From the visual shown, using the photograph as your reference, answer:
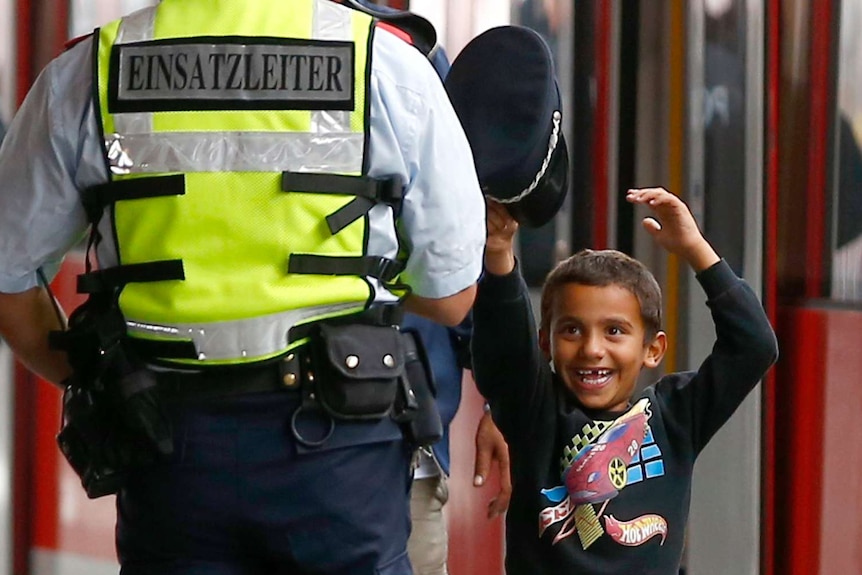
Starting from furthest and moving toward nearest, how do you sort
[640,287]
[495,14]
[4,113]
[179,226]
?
[495,14]
[4,113]
[640,287]
[179,226]

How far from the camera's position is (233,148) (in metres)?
1.39

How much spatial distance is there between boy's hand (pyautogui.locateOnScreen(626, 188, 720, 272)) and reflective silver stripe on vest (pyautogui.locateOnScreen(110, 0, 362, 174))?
0.55 metres

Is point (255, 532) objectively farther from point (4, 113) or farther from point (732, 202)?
point (732, 202)

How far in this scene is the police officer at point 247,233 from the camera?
1.39 metres

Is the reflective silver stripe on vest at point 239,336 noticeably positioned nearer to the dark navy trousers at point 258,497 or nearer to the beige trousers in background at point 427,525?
the dark navy trousers at point 258,497

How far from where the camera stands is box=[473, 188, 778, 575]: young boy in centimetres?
179

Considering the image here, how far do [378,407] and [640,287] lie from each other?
0.59 metres

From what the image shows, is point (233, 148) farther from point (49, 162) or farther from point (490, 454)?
point (490, 454)

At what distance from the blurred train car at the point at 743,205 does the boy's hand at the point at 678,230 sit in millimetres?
1047

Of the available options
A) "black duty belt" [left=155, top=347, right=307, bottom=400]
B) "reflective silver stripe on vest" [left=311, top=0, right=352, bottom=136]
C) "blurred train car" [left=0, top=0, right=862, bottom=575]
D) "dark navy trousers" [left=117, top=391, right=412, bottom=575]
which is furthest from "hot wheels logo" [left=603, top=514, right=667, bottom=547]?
"blurred train car" [left=0, top=0, right=862, bottom=575]

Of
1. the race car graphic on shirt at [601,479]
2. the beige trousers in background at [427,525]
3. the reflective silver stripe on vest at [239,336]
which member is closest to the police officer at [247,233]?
the reflective silver stripe on vest at [239,336]

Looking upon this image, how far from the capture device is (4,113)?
239 centimetres

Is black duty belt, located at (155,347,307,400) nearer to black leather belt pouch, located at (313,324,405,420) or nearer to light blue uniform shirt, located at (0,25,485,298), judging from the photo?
black leather belt pouch, located at (313,324,405,420)

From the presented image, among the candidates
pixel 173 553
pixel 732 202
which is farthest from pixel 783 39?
pixel 173 553
